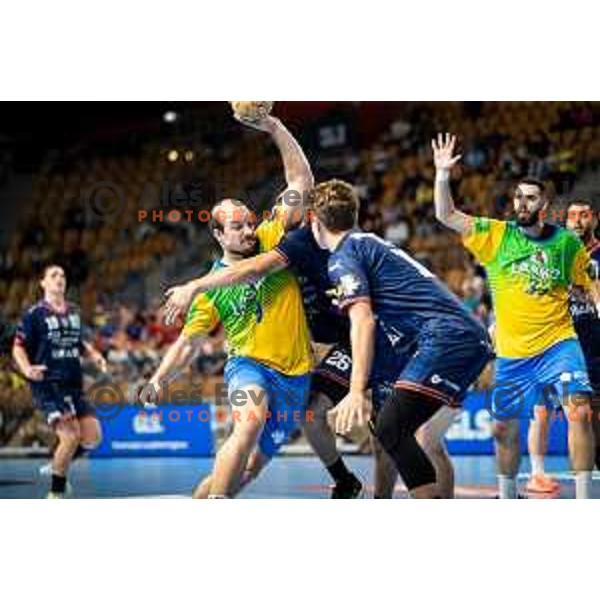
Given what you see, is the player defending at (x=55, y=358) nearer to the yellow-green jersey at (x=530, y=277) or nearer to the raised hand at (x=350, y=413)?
the yellow-green jersey at (x=530, y=277)

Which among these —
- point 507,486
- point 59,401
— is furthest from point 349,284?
point 59,401

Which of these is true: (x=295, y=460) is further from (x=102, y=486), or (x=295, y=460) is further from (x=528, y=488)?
(x=528, y=488)

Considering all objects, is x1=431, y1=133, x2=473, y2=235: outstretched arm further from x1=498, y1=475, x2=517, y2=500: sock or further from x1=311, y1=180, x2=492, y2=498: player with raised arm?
x1=498, y1=475, x2=517, y2=500: sock

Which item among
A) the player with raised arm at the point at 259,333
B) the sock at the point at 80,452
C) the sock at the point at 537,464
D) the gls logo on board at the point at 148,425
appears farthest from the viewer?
the gls logo on board at the point at 148,425

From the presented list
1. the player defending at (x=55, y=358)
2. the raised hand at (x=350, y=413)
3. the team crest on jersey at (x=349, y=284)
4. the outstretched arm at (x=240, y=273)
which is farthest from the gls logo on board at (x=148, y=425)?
the raised hand at (x=350, y=413)

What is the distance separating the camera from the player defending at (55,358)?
9648 mm

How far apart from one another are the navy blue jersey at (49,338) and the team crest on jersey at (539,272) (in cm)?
387

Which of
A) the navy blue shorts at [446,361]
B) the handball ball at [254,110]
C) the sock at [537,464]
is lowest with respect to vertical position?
the sock at [537,464]

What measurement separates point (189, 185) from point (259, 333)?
5.53 m

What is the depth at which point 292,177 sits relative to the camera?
788 cm

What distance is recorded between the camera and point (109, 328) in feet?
45.6

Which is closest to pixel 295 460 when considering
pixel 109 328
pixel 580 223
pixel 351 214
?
pixel 109 328

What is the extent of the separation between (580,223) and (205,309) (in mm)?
2708

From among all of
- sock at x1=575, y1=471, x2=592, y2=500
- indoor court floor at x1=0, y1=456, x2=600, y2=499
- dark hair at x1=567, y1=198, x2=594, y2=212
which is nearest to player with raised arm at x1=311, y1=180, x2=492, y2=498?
sock at x1=575, y1=471, x2=592, y2=500
